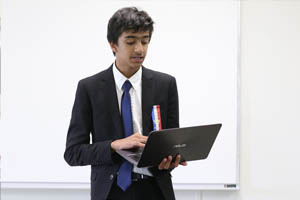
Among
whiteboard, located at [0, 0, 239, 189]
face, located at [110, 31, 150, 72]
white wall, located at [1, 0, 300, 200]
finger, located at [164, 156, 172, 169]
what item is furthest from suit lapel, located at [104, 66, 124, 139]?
white wall, located at [1, 0, 300, 200]

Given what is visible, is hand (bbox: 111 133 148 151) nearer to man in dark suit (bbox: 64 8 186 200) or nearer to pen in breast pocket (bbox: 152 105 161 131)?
man in dark suit (bbox: 64 8 186 200)

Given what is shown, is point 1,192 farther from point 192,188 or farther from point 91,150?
point 91,150

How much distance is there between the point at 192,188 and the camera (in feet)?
8.14

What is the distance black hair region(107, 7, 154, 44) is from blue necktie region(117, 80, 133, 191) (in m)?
0.19

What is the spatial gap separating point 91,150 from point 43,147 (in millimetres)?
1375

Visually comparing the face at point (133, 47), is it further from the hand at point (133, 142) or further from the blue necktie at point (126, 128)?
the hand at point (133, 142)

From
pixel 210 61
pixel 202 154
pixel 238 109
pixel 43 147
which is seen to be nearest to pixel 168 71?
pixel 210 61

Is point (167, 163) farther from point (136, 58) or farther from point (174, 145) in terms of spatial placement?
point (136, 58)

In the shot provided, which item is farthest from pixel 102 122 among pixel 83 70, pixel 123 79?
pixel 83 70

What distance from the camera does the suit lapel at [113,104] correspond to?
1.30m

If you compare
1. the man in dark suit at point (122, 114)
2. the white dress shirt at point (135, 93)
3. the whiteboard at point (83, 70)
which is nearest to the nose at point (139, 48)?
the man in dark suit at point (122, 114)

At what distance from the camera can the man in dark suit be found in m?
1.25

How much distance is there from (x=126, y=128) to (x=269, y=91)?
150 centimetres

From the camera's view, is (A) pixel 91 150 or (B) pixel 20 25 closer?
(A) pixel 91 150
